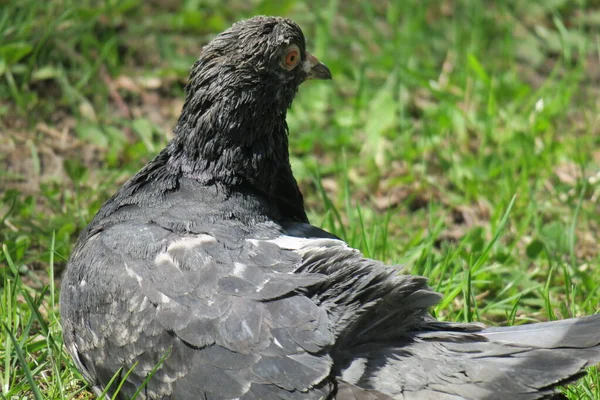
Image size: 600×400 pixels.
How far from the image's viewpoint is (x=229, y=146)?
4.48 meters

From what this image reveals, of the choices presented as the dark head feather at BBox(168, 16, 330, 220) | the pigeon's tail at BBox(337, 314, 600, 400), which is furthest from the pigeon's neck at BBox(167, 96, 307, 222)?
the pigeon's tail at BBox(337, 314, 600, 400)

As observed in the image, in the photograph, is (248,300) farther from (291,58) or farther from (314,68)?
(314,68)

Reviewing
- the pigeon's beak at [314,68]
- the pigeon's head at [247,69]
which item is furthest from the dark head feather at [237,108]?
the pigeon's beak at [314,68]

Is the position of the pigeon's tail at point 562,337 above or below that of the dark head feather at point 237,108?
below

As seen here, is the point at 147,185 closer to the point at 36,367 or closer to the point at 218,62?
the point at 218,62

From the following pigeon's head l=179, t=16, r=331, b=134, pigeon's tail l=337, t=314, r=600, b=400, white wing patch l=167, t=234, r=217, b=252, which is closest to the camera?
pigeon's tail l=337, t=314, r=600, b=400

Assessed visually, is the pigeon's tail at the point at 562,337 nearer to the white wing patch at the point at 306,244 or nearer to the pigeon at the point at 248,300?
the pigeon at the point at 248,300

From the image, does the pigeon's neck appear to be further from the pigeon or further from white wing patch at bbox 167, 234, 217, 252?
white wing patch at bbox 167, 234, 217, 252

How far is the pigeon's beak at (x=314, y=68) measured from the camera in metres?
4.81

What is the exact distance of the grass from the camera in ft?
18.3

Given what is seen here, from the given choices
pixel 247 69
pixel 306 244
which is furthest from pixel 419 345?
pixel 247 69

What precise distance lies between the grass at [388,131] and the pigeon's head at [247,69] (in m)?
1.20

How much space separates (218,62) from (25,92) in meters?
3.09

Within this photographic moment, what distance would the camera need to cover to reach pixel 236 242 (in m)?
4.12
